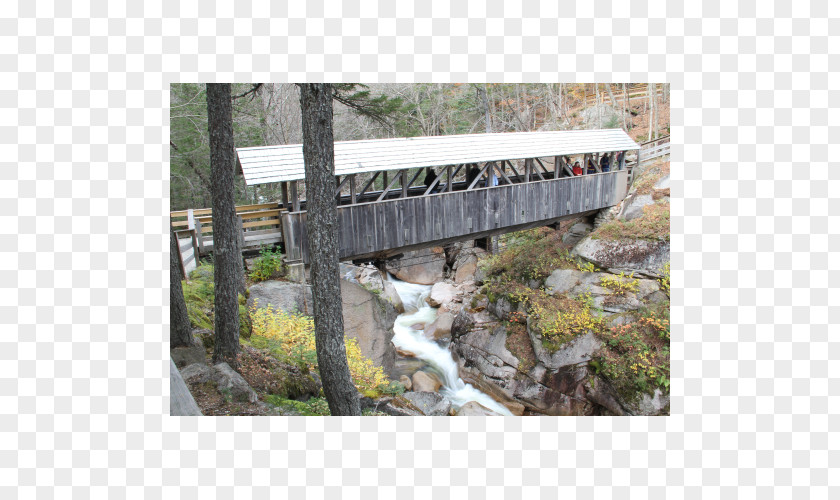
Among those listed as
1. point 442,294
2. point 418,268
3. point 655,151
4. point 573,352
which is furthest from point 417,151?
point 655,151

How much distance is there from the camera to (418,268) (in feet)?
60.6

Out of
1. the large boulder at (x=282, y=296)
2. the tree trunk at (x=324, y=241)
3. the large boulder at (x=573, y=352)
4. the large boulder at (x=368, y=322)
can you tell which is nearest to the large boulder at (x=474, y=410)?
the large boulder at (x=573, y=352)

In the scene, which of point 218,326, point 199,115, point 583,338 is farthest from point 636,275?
point 199,115

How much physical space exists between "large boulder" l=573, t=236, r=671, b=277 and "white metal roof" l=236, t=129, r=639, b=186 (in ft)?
8.98

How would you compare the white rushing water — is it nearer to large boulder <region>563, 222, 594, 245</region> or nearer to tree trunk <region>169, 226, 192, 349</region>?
large boulder <region>563, 222, 594, 245</region>

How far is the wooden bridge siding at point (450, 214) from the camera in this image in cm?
906

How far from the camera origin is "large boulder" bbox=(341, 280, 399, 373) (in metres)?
9.77

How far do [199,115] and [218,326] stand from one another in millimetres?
8426

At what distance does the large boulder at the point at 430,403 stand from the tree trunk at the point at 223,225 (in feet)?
10.9

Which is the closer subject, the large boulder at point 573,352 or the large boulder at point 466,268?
the large boulder at point 573,352

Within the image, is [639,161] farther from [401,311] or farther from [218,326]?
[218,326]

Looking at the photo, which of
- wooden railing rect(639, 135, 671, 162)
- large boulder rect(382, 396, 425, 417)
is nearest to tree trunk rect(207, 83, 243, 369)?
large boulder rect(382, 396, 425, 417)

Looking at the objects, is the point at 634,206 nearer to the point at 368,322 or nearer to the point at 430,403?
the point at 368,322

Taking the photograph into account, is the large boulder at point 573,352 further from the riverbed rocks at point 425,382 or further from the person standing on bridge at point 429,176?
the person standing on bridge at point 429,176
